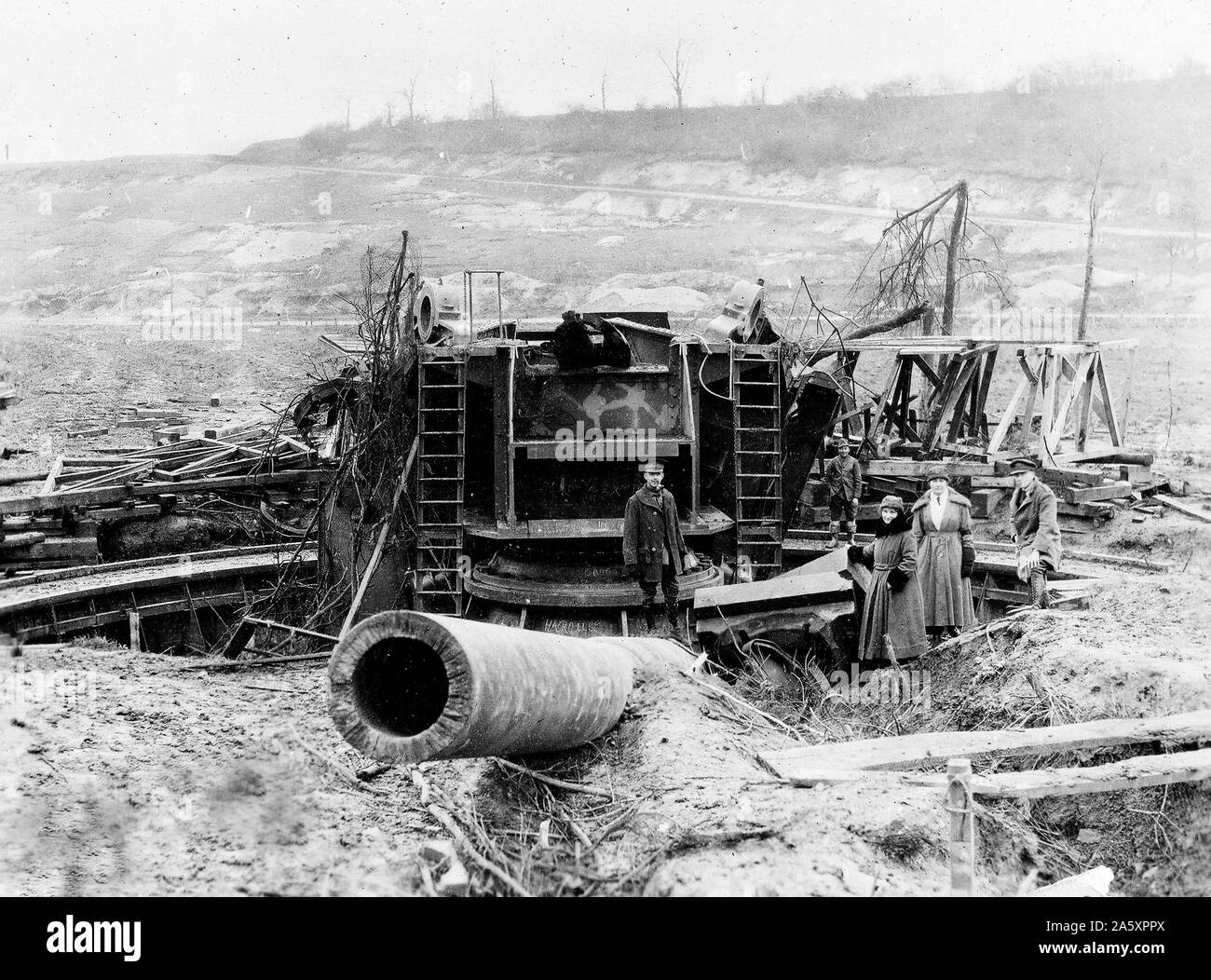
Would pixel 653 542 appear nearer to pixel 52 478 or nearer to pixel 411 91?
pixel 52 478

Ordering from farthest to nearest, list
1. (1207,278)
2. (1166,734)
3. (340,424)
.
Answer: (1207,278) < (340,424) < (1166,734)

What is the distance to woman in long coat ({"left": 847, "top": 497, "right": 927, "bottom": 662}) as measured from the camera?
345 inches

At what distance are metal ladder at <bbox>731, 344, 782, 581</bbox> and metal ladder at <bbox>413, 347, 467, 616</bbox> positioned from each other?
2530mm

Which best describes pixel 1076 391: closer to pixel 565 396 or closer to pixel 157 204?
pixel 565 396

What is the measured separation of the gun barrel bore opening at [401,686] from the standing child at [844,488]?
9819 mm

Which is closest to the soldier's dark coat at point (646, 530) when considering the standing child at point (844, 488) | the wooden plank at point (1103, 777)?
the wooden plank at point (1103, 777)

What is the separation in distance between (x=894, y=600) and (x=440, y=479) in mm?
4055

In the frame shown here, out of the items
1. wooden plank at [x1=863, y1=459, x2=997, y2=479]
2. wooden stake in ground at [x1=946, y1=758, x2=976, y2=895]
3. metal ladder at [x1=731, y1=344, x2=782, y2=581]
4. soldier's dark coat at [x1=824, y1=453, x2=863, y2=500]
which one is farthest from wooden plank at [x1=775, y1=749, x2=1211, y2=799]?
wooden plank at [x1=863, y1=459, x2=997, y2=479]

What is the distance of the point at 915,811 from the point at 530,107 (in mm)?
51481

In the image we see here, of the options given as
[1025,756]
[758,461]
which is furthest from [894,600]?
[1025,756]

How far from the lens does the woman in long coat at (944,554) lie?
29.5 ft

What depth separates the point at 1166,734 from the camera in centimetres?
562
